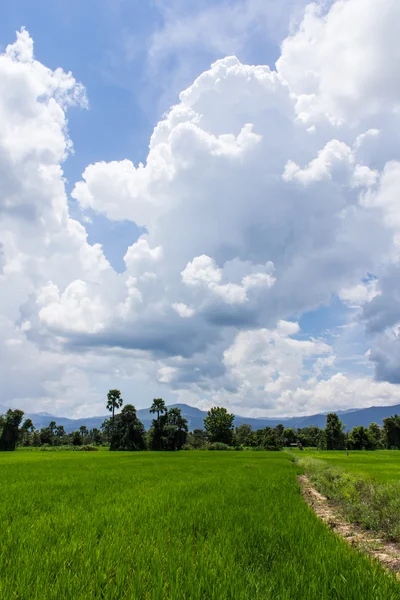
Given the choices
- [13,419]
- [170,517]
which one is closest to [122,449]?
[13,419]

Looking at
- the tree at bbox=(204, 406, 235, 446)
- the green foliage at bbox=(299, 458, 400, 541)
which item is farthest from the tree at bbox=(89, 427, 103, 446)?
the green foliage at bbox=(299, 458, 400, 541)

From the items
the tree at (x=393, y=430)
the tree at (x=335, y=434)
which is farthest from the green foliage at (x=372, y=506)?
the tree at (x=393, y=430)

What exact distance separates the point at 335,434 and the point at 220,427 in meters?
31.3

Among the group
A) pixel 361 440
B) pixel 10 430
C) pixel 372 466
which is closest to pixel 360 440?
pixel 361 440

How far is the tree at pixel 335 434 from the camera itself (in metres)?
94.9

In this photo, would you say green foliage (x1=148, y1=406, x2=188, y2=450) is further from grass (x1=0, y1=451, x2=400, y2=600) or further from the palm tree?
grass (x1=0, y1=451, x2=400, y2=600)

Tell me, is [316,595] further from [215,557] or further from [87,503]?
[87,503]

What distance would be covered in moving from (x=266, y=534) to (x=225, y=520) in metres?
1.41

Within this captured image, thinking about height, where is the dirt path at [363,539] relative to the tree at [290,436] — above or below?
above

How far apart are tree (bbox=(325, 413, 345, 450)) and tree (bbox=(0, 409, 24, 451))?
7641 cm

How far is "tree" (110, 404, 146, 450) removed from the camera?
76875 millimetres

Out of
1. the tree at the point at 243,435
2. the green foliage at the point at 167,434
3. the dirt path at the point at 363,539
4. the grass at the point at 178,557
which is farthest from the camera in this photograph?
the tree at the point at 243,435

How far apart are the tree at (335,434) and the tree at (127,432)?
5058 centimetres

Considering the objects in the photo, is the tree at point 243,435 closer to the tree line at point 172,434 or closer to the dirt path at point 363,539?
the tree line at point 172,434
